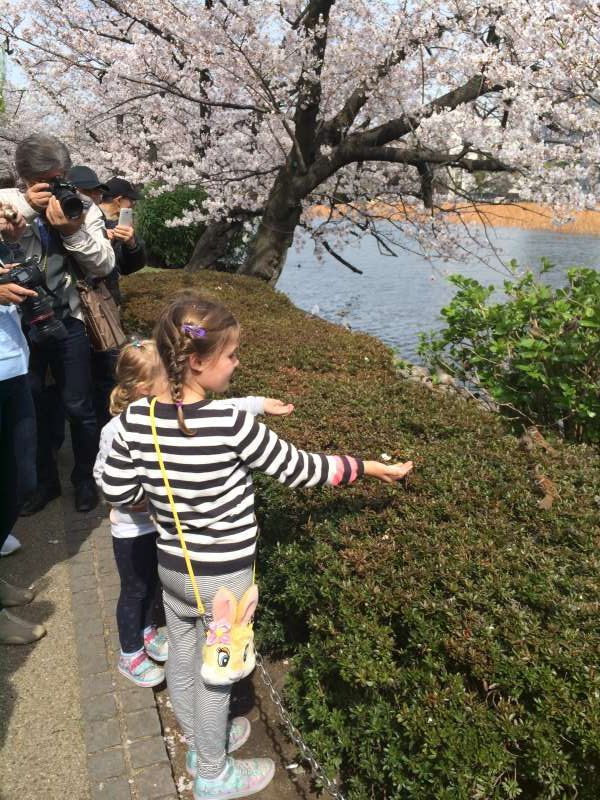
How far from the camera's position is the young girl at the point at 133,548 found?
262 centimetres

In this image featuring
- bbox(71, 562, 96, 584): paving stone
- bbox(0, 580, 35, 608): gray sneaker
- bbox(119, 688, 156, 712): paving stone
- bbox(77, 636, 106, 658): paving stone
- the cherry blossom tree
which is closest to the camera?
bbox(119, 688, 156, 712): paving stone

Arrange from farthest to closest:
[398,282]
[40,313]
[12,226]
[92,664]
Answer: [398,282] → [40,313] → [12,226] → [92,664]

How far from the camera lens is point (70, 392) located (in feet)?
12.4

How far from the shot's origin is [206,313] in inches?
76.1

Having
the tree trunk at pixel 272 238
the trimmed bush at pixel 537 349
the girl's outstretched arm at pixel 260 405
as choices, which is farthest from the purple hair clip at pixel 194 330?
the tree trunk at pixel 272 238

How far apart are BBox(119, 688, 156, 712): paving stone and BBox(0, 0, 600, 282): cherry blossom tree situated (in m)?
5.97

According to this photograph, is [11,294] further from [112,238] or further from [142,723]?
[142,723]

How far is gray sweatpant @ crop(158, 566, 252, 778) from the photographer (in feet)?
6.79


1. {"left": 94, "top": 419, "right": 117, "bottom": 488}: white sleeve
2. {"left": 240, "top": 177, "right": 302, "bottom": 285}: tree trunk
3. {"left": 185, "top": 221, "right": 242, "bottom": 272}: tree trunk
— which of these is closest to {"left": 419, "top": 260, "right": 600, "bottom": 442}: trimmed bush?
{"left": 94, "top": 419, "right": 117, "bottom": 488}: white sleeve

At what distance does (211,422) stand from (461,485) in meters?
1.14

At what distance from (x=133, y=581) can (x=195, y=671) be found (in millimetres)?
607

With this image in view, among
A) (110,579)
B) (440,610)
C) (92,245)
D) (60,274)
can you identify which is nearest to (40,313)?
(60,274)

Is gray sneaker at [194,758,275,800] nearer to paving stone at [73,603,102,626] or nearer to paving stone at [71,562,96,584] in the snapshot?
paving stone at [73,603,102,626]

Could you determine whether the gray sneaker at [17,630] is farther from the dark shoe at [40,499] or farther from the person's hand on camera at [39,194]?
the person's hand on camera at [39,194]
